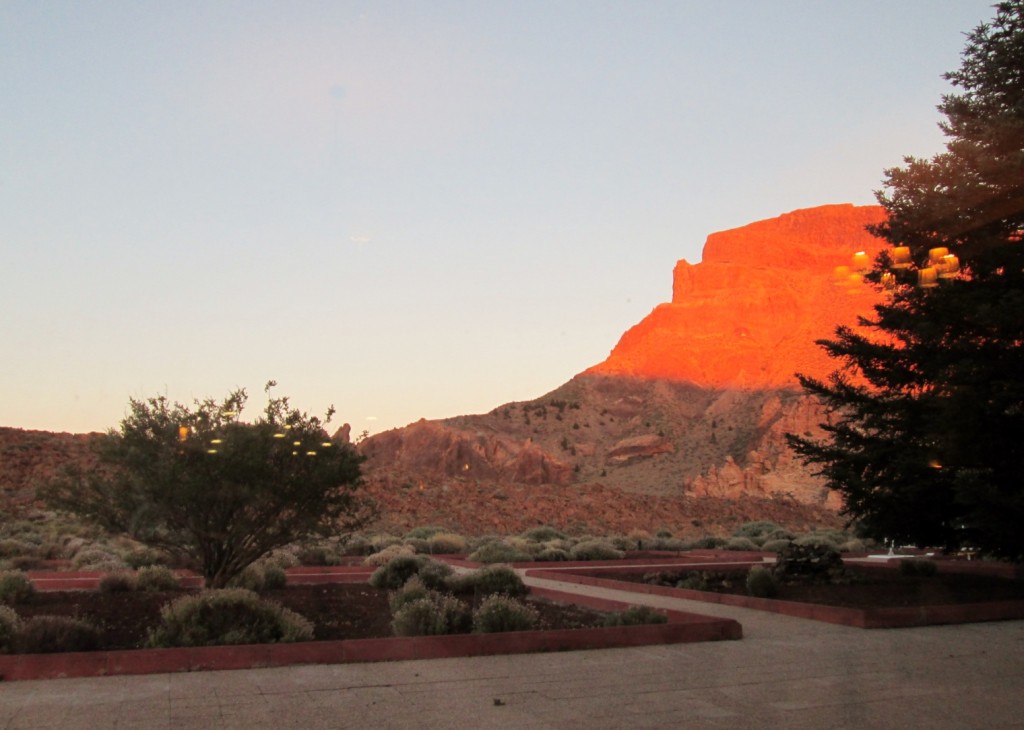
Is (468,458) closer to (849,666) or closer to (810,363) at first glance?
(810,363)

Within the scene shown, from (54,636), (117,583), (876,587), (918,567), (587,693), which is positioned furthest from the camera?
(918,567)

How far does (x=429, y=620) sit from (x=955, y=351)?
9583 mm

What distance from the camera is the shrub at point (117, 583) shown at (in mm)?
15531

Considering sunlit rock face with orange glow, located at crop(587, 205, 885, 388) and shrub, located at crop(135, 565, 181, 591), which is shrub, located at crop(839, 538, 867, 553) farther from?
sunlit rock face with orange glow, located at crop(587, 205, 885, 388)

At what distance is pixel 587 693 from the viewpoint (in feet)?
26.2

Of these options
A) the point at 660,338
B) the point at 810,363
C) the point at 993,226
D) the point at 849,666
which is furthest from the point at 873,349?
the point at 660,338

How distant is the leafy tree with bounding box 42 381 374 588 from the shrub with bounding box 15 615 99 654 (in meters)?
4.91

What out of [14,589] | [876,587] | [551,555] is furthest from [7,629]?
[551,555]

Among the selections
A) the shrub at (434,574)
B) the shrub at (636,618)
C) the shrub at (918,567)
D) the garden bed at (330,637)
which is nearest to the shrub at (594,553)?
the shrub at (434,574)

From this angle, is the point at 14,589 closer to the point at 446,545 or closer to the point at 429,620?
the point at 429,620

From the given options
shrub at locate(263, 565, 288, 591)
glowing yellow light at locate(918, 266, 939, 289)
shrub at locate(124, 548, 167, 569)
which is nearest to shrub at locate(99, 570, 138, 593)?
shrub at locate(263, 565, 288, 591)

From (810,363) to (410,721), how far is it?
8098 centimetres

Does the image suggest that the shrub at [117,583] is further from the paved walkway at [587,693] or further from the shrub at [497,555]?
A: the shrub at [497,555]

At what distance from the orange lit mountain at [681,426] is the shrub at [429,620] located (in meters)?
31.3
